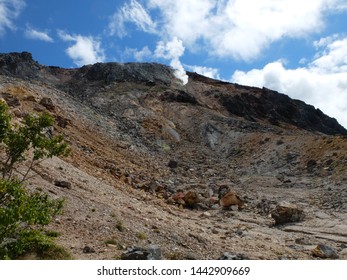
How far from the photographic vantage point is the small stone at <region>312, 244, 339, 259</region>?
14883 mm

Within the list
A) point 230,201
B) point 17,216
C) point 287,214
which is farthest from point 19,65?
point 17,216

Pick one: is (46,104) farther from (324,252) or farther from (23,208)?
(23,208)

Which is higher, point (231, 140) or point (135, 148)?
point (231, 140)

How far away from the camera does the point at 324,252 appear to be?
15.1 m

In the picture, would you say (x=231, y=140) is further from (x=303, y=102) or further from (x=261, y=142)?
(x=303, y=102)

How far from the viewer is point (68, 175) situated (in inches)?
768

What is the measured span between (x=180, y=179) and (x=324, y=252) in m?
15.8

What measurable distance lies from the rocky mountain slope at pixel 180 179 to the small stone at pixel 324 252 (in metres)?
0.05

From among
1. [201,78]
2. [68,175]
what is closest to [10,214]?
[68,175]

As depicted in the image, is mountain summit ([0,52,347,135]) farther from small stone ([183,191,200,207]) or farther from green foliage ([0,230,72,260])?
green foliage ([0,230,72,260])

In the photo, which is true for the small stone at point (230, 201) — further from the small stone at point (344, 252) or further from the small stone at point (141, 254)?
the small stone at point (141, 254)

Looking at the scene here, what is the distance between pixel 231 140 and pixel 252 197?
713 inches

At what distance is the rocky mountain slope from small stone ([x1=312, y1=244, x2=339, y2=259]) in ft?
0.16

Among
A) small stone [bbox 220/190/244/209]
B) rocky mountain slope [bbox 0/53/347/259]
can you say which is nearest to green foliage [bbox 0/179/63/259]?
rocky mountain slope [bbox 0/53/347/259]
